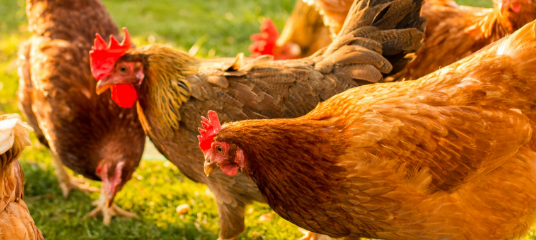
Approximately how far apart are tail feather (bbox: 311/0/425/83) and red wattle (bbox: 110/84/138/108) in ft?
3.44

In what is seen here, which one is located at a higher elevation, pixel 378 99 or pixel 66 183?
pixel 378 99

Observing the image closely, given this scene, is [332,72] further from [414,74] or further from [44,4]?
[44,4]

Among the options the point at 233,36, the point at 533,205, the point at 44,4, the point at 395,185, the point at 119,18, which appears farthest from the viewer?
the point at 119,18

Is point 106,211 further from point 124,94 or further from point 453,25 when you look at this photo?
point 453,25

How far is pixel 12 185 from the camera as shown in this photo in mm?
2074

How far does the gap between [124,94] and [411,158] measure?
1646 mm

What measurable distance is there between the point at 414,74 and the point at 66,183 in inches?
101

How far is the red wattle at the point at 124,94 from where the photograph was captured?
2.84 metres

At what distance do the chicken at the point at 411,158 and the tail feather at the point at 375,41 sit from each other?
1.54 feet

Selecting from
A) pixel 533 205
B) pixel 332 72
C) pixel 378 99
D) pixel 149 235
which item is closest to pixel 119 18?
pixel 149 235

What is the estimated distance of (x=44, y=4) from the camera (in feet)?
11.6

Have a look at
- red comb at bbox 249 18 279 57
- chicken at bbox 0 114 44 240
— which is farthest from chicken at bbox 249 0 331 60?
chicken at bbox 0 114 44 240

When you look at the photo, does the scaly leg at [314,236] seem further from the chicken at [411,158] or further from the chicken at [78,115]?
the chicken at [78,115]

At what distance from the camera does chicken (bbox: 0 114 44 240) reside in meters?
1.78
